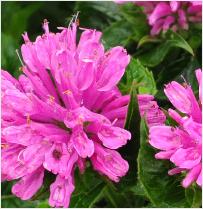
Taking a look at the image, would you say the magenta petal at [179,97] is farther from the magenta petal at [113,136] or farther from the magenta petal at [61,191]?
the magenta petal at [61,191]

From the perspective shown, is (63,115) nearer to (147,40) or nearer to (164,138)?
(164,138)

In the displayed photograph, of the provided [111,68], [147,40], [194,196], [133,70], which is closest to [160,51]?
[147,40]

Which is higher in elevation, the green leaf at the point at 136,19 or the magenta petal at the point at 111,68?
the green leaf at the point at 136,19

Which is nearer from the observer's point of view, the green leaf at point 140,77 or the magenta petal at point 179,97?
the magenta petal at point 179,97

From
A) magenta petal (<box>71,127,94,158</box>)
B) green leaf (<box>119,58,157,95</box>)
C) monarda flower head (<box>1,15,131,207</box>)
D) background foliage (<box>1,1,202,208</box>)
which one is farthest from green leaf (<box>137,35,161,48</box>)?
magenta petal (<box>71,127,94,158</box>)

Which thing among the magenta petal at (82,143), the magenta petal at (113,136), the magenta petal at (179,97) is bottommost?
the magenta petal at (82,143)

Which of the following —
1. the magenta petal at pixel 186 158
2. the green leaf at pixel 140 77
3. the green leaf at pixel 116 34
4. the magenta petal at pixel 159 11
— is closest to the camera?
the magenta petal at pixel 186 158

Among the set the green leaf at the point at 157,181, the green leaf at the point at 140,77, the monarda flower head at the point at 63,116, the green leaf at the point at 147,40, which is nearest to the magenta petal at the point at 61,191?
the monarda flower head at the point at 63,116

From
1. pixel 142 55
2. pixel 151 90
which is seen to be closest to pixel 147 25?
pixel 142 55

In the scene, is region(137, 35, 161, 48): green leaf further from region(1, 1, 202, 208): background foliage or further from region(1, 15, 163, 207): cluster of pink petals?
region(1, 15, 163, 207): cluster of pink petals
